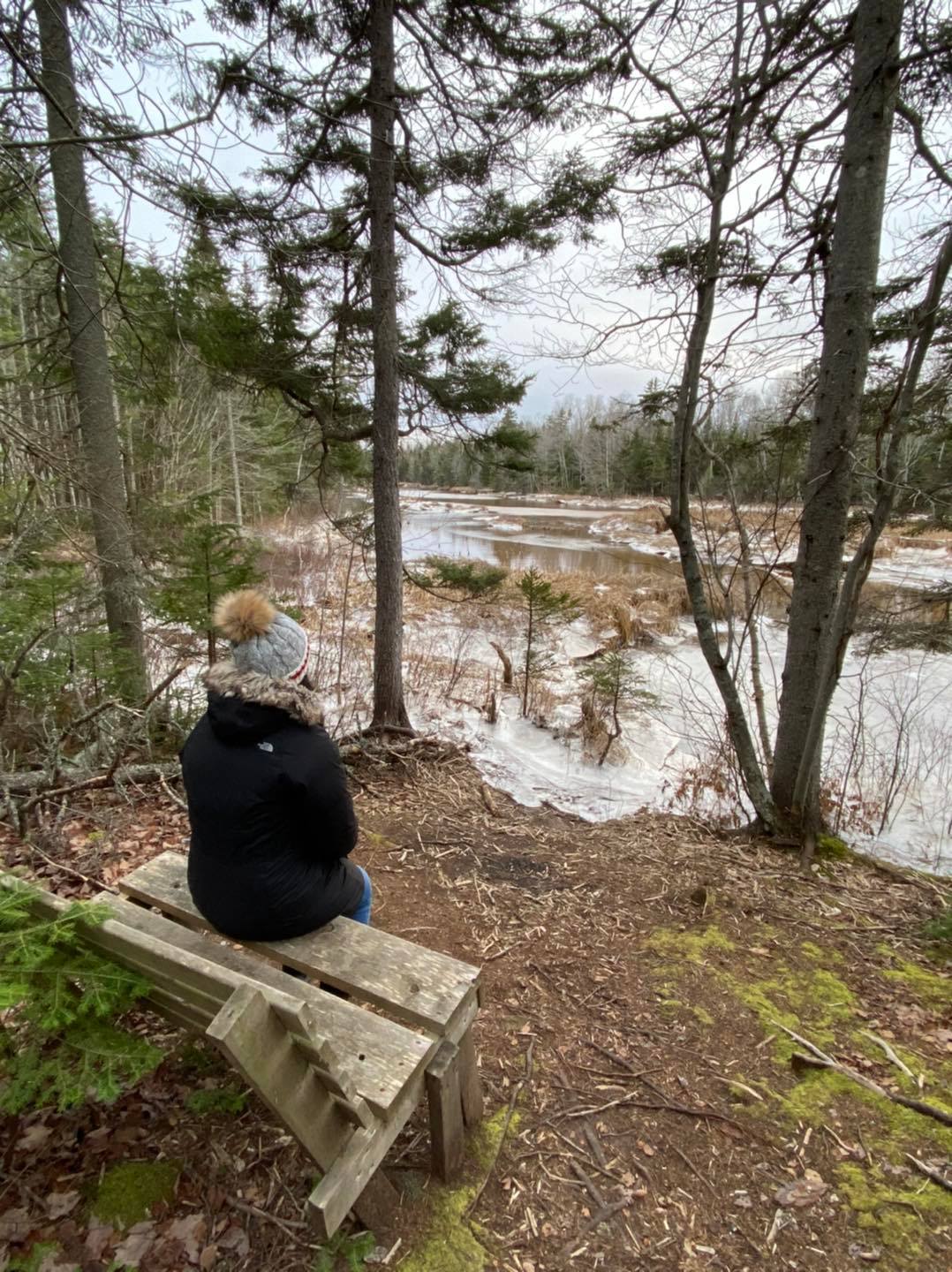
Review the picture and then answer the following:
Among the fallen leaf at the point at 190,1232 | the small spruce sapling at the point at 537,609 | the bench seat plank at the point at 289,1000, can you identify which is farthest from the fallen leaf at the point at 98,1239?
the small spruce sapling at the point at 537,609

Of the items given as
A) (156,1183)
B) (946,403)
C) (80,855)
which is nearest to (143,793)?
(80,855)

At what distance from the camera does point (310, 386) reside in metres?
5.11

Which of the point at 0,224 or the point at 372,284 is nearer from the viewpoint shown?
the point at 0,224

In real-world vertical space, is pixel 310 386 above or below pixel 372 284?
below

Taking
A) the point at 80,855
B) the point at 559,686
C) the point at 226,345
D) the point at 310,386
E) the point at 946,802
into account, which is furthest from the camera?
the point at 559,686

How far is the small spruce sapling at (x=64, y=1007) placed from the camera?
1.26 m

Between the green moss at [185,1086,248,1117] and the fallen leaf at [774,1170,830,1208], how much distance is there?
1671 mm

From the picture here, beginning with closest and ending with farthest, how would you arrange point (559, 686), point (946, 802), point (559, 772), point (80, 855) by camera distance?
point (80, 855)
point (946, 802)
point (559, 772)
point (559, 686)

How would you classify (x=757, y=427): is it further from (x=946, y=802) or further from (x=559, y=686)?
(x=559, y=686)

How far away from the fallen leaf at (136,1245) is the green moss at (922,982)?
3.04 meters

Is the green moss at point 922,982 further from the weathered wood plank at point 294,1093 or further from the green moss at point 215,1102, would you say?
the green moss at point 215,1102

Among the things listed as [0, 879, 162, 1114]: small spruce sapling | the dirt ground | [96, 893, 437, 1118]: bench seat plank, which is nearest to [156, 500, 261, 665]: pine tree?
the dirt ground

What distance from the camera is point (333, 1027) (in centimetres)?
158

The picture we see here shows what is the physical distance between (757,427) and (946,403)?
1.25 meters
